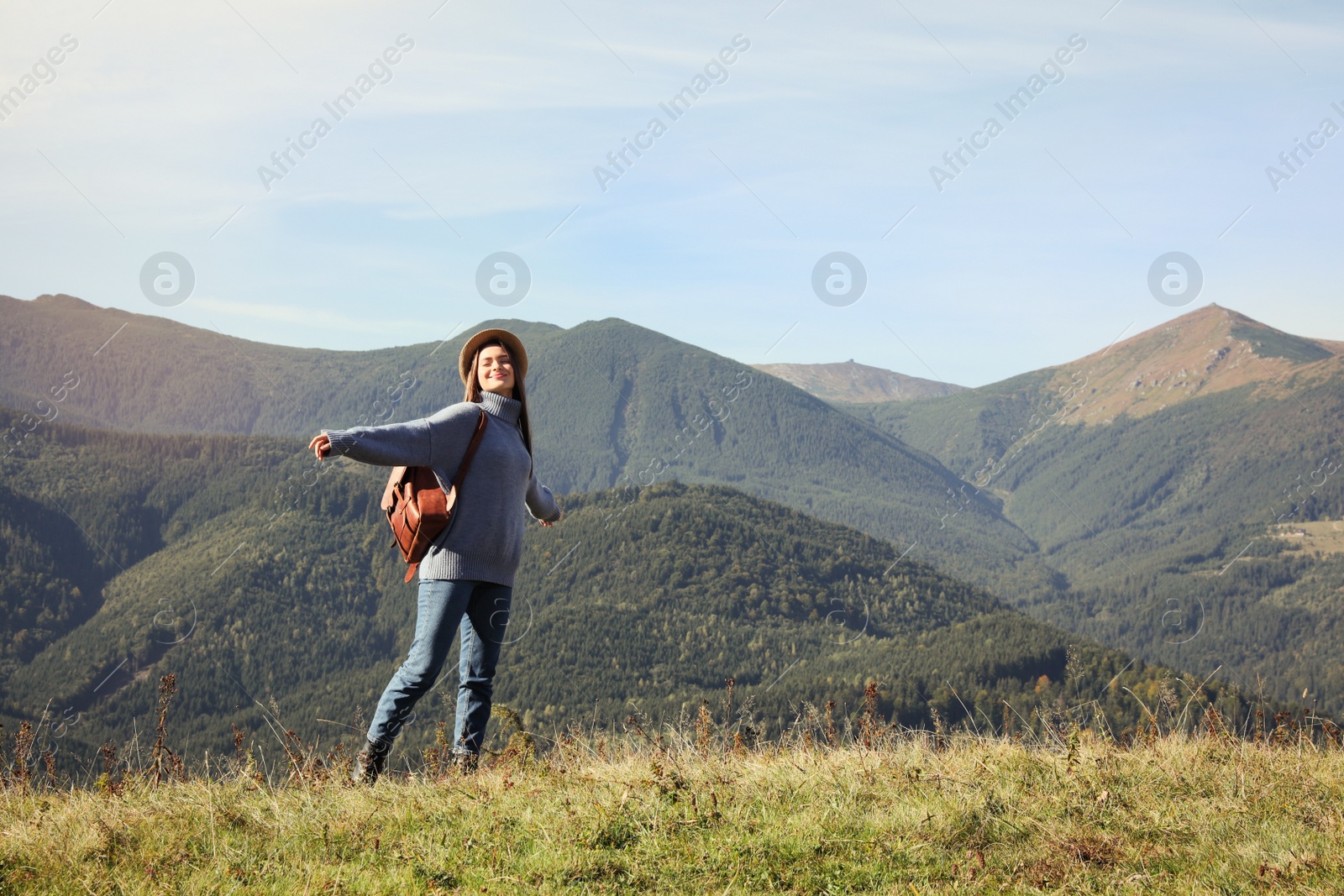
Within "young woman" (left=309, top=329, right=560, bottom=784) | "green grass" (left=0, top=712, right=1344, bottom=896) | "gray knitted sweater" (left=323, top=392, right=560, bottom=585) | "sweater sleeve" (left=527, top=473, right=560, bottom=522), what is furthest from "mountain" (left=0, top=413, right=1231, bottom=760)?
"gray knitted sweater" (left=323, top=392, right=560, bottom=585)

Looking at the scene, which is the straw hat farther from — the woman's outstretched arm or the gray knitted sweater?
the woman's outstretched arm

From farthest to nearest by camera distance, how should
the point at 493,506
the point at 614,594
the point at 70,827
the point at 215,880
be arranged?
the point at 614,594
the point at 493,506
the point at 70,827
the point at 215,880

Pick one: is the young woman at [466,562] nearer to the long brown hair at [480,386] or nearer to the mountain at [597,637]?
the long brown hair at [480,386]

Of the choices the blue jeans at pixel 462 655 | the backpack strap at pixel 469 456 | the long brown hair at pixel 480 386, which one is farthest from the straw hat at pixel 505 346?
the blue jeans at pixel 462 655

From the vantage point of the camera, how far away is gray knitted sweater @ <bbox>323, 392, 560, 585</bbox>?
6.14 metres

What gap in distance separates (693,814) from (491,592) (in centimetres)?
205

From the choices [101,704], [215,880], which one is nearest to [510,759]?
[215,880]

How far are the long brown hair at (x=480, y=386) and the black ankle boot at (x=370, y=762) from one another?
215 centimetres

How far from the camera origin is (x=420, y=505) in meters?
6.23

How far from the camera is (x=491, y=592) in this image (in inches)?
255

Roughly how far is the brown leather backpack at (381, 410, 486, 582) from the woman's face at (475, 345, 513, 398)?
1.35 ft

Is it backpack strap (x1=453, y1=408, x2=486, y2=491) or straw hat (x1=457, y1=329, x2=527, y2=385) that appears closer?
backpack strap (x1=453, y1=408, x2=486, y2=491)

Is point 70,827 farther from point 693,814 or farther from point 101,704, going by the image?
point 101,704

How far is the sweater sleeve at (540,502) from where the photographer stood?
22.9 ft
